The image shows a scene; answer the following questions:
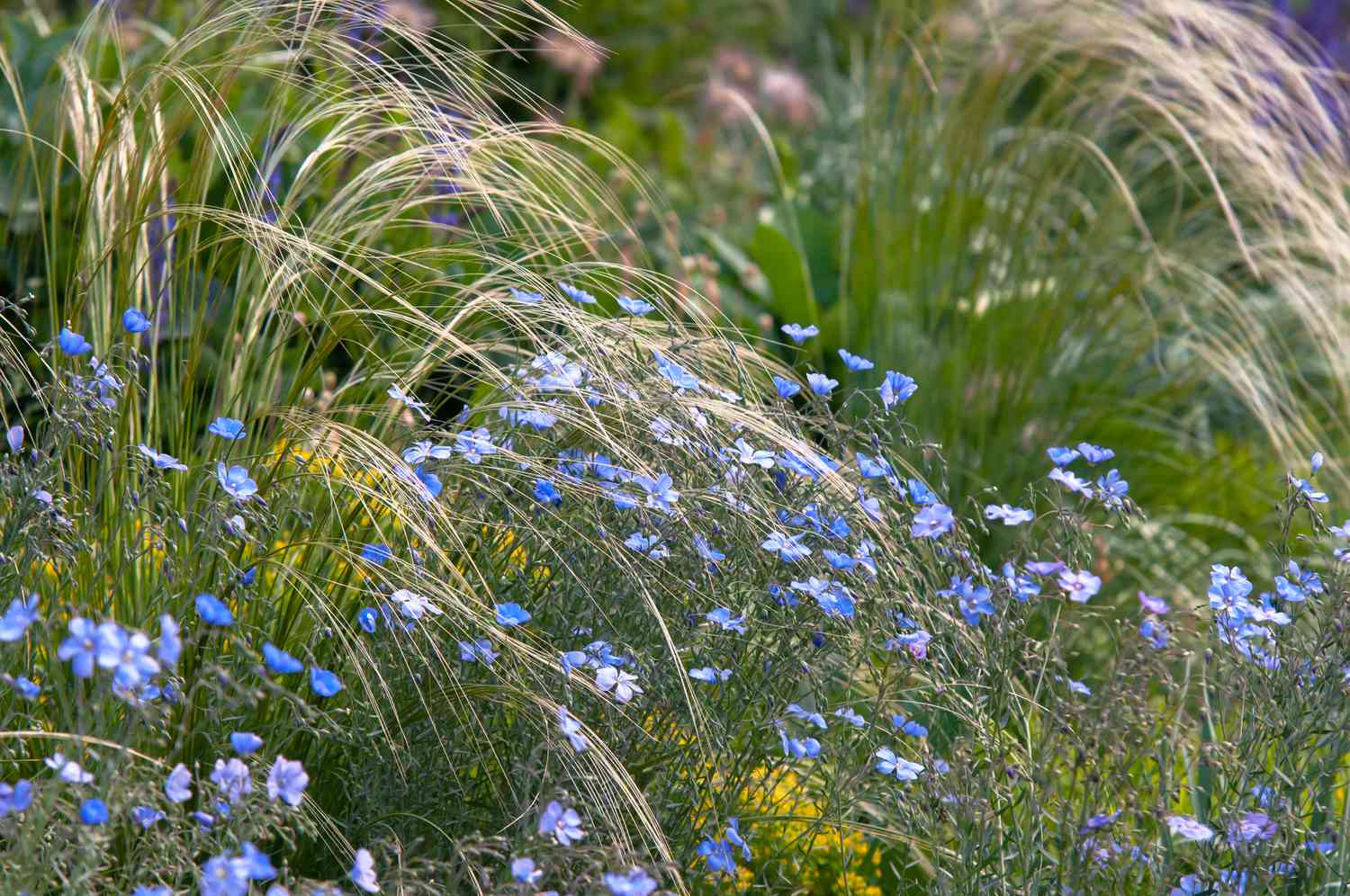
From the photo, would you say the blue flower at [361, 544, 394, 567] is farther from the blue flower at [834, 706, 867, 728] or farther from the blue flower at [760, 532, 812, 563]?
the blue flower at [834, 706, 867, 728]

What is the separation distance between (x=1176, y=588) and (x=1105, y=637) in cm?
23

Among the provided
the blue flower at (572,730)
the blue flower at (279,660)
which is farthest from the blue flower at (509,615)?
the blue flower at (279,660)

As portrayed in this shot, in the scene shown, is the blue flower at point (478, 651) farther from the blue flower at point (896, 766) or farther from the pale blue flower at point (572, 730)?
the blue flower at point (896, 766)

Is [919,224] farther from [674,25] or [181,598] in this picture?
[674,25]

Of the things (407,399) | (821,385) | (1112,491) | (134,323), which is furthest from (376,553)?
(1112,491)

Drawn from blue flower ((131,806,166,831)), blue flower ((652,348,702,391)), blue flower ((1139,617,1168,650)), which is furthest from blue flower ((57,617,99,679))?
blue flower ((1139,617,1168,650))

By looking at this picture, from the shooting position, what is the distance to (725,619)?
164 centimetres

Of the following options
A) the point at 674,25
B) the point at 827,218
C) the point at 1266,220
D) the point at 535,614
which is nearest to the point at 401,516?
the point at 535,614

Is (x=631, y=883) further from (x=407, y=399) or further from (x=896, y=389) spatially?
(x=896, y=389)

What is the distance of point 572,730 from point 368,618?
0.36 m

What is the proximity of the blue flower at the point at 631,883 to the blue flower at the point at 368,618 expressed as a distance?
1.61 ft

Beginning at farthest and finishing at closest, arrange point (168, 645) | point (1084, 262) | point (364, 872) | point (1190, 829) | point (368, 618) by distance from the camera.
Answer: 1. point (1084, 262)
2. point (368, 618)
3. point (1190, 829)
4. point (364, 872)
5. point (168, 645)

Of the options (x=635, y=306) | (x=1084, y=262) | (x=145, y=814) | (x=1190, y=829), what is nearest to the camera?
(x=145, y=814)

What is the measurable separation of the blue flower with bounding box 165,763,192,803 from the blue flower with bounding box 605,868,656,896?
0.42m
